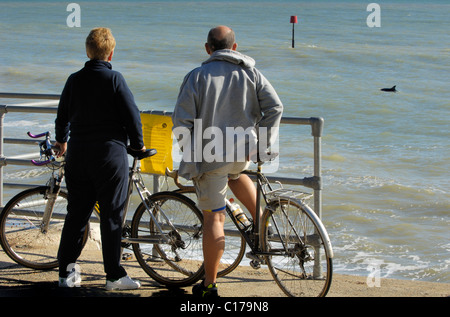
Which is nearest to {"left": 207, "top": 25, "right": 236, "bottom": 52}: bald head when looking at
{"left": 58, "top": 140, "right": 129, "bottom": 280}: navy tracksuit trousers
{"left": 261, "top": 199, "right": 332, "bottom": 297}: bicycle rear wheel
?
{"left": 58, "top": 140, "right": 129, "bottom": 280}: navy tracksuit trousers

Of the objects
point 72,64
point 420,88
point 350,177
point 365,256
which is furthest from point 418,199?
point 72,64

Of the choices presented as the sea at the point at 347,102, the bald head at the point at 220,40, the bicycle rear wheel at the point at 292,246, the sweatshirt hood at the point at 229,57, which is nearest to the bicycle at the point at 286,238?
the bicycle rear wheel at the point at 292,246

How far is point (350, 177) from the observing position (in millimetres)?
12852

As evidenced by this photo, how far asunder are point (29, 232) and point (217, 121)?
6.97 ft

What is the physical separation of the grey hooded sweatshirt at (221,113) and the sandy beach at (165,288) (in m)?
0.94

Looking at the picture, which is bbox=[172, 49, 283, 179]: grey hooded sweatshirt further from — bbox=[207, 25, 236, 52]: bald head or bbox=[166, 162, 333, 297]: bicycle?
bbox=[166, 162, 333, 297]: bicycle

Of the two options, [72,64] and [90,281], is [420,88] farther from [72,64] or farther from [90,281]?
[90,281]

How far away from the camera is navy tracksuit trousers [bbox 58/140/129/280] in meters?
4.57

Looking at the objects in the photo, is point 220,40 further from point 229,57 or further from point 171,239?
point 171,239

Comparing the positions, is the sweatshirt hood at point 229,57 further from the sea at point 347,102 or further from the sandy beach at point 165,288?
the sea at point 347,102

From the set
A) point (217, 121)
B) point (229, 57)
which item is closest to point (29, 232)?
point (217, 121)

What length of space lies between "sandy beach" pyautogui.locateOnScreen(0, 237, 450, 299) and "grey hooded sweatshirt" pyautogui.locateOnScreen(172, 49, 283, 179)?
94 centimetres
